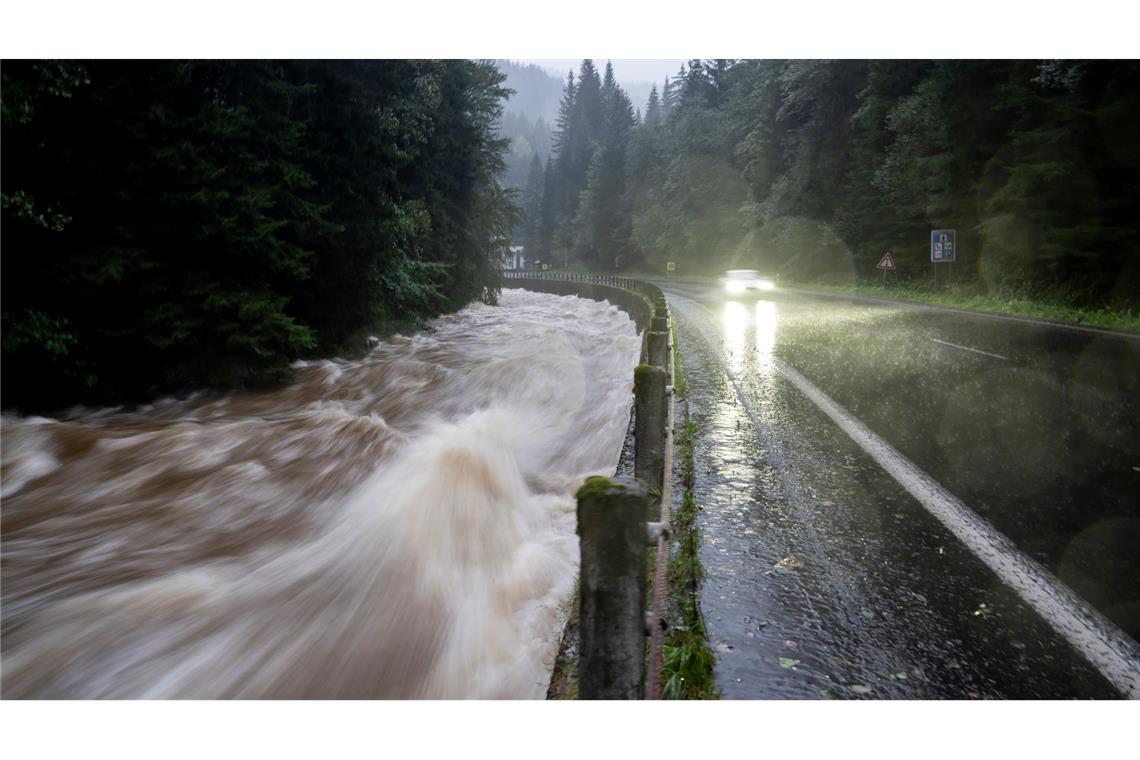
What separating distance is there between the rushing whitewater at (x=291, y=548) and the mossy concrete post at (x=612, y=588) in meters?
1.40

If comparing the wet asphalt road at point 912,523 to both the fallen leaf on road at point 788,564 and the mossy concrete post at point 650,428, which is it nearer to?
the fallen leaf on road at point 788,564

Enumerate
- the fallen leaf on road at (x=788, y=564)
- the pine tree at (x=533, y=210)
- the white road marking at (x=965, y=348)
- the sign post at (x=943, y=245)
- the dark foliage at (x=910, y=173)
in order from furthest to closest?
1. the pine tree at (x=533, y=210)
2. the sign post at (x=943, y=245)
3. the dark foliage at (x=910, y=173)
4. the white road marking at (x=965, y=348)
5. the fallen leaf on road at (x=788, y=564)

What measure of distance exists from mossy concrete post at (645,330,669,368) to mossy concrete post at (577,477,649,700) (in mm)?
4384

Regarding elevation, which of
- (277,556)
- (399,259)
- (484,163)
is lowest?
(277,556)

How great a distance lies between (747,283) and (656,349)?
99.2 feet

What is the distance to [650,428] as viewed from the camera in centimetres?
524

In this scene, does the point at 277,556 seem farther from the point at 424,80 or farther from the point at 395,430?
the point at 424,80

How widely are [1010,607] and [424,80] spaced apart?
1745cm

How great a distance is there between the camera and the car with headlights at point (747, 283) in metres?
35.9

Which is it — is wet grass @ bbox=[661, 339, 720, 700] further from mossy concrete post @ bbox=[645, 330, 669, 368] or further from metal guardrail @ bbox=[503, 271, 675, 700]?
mossy concrete post @ bbox=[645, 330, 669, 368]

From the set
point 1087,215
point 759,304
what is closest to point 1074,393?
point 1087,215

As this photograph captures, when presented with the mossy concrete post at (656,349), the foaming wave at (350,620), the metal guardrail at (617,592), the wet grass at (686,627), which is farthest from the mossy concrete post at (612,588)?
the mossy concrete post at (656,349)

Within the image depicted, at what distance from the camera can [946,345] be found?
42.5 feet

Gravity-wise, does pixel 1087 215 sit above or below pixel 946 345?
above
